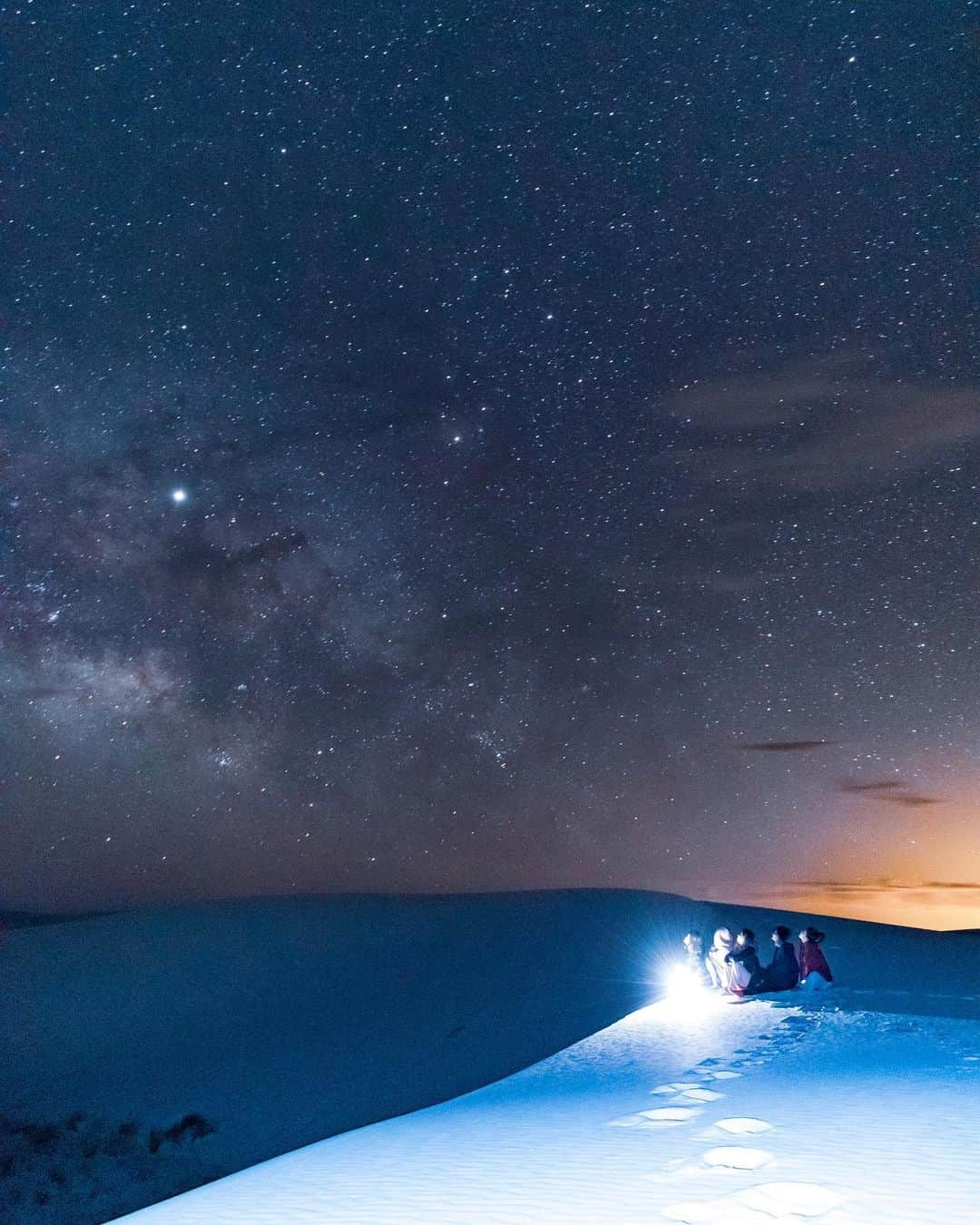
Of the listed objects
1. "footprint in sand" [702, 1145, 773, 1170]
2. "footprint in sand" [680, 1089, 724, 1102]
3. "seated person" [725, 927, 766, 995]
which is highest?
"seated person" [725, 927, 766, 995]

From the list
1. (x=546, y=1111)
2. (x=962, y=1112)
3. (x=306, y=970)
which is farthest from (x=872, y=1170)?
(x=306, y=970)

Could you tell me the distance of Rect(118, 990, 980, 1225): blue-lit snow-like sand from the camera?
5.32m

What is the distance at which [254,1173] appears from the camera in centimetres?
702

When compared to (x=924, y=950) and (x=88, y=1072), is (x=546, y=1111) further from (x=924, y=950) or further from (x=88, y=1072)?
(x=924, y=950)

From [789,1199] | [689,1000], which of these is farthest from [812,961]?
[789,1199]

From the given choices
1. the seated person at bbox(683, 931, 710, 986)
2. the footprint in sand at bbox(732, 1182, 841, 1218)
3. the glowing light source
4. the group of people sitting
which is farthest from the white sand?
the seated person at bbox(683, 931, 710, 986)

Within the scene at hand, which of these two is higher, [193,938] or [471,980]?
[193,938]

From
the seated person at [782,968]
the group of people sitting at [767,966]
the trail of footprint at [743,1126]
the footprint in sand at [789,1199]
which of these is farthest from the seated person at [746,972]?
the footprint in sand at [789,1199]

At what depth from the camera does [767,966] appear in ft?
48.7

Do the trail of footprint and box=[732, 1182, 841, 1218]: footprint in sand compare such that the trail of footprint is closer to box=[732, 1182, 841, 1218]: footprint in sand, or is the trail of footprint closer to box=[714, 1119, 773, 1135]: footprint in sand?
box=[714, 1119, 773, 1135]: footprint in sand

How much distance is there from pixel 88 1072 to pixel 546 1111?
15.0 m

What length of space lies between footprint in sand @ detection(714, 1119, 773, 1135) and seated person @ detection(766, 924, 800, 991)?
7856 millimetres

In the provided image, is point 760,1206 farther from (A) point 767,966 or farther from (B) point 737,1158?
(A) point 767,966

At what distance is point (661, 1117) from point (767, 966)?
26.2ft
